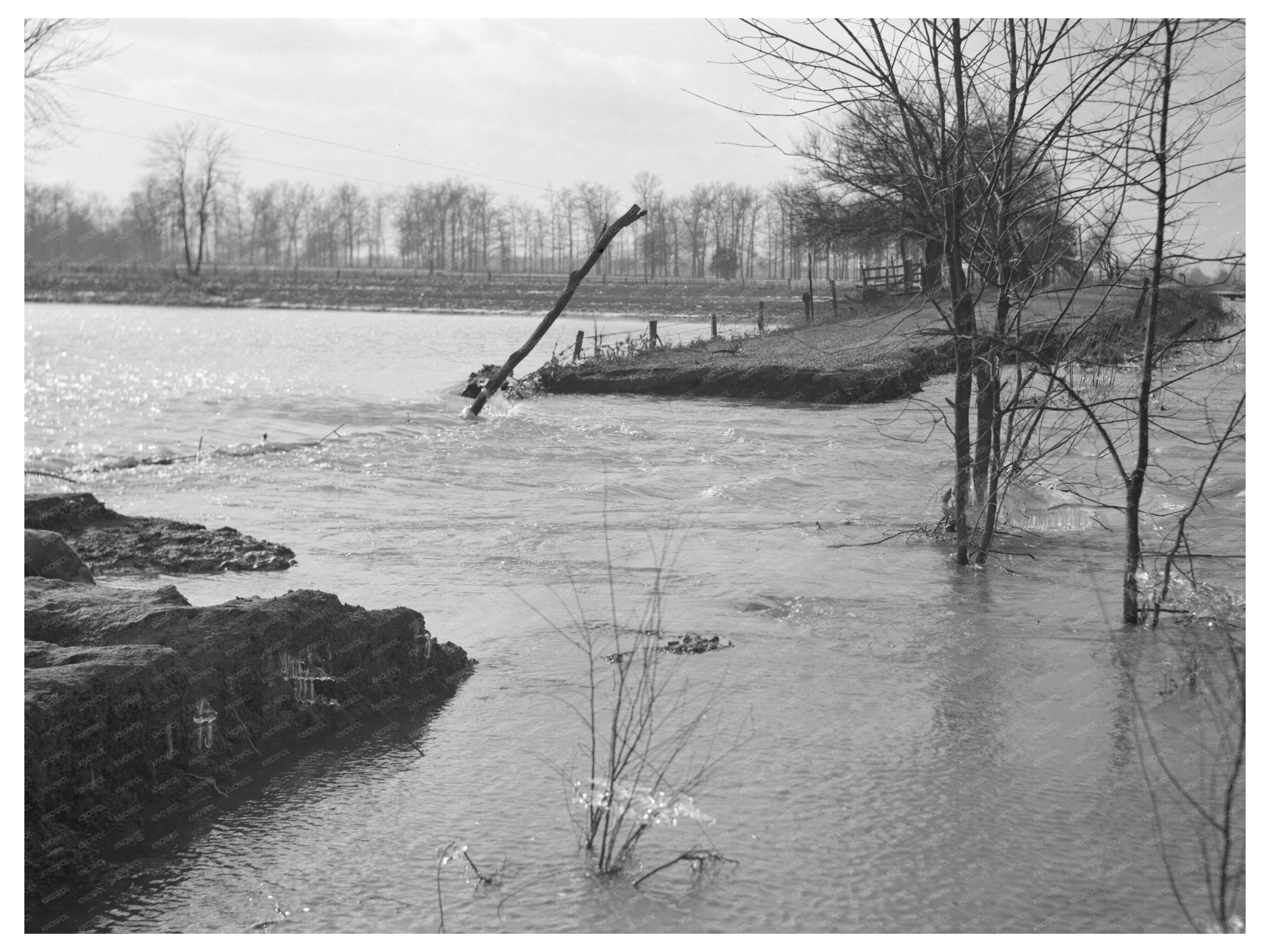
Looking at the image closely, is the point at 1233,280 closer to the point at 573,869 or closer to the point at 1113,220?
the point at 1113,220

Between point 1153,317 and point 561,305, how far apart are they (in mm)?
13795

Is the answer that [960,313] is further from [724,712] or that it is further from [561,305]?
[561,305]

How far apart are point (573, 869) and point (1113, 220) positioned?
4399 millimetres

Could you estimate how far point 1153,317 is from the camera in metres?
5.55

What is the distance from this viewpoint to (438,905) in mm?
3490

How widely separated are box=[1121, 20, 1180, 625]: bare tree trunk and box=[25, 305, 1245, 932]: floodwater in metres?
0.68

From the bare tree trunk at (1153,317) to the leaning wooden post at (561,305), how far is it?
10.0m

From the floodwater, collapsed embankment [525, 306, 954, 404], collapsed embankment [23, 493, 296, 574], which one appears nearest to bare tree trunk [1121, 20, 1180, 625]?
the floodwater

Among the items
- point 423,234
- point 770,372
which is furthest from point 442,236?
point 770,372

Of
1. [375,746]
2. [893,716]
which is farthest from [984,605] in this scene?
[375,746]

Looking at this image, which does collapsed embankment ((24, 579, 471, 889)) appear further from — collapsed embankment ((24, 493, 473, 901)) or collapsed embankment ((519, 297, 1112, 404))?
collapsed embankment ((519, 297, 1112, 404))

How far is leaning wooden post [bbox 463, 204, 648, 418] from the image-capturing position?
15.6 meters

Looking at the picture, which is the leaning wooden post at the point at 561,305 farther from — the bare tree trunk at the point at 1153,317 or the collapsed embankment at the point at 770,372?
the bare tree trunk at the point at 1153,317
